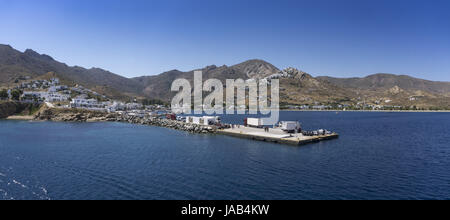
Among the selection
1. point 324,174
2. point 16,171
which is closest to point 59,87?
point 16,171

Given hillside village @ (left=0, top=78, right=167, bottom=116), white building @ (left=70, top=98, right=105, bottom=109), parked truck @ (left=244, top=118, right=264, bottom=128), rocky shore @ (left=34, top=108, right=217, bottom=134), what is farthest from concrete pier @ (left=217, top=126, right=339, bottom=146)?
white building @ (left=70, top=98, right=105, bottom=109)

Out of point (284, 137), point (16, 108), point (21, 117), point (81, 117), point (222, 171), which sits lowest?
point (222, 171)

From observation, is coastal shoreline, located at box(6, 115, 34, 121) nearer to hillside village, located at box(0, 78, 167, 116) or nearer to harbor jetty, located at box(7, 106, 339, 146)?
harbor jetty, located at box(7, 106, 339, 146)

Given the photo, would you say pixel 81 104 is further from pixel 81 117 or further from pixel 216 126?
pixel 216 126

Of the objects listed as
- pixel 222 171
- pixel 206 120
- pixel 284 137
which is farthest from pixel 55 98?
pixel 222 171

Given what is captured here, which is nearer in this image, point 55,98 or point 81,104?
point 81,104

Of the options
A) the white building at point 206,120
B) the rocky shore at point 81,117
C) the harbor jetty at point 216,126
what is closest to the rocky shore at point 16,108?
the harbor jetty at point 216,126

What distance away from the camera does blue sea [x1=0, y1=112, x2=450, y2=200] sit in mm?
27234

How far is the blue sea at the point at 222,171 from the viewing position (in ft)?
89.4

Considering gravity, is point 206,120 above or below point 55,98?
below

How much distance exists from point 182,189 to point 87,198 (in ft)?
31.5

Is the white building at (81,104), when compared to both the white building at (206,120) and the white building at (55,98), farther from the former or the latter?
the white building at (206,120)

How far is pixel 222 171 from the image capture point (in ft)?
116
